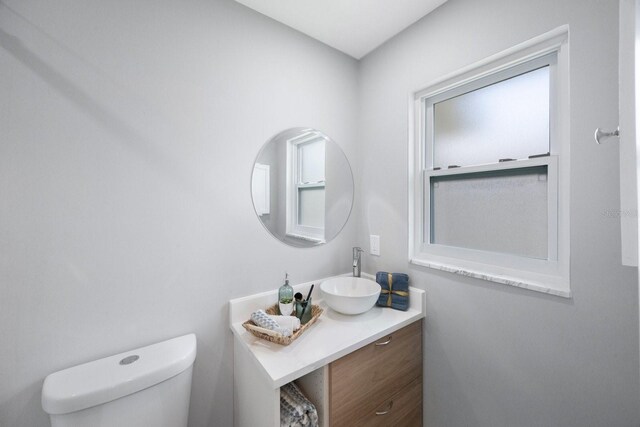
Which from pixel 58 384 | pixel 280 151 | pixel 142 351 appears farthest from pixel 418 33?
pixel 58 384

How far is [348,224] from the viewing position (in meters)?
1.77

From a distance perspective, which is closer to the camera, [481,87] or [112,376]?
[112,376]

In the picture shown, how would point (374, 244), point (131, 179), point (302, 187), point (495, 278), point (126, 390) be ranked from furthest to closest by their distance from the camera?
1. point (374, 244)
2. point (302, 187)
3. point (495, 278)
4. point (131, 179)
5. point (126, 390)

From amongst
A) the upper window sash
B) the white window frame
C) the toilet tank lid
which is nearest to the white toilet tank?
the toilet tank lid

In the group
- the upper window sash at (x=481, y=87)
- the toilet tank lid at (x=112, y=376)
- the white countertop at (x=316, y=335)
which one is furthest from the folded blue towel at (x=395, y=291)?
the toilet tank lid at (x=112, y=376)

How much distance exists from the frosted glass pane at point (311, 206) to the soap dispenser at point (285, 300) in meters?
0.41

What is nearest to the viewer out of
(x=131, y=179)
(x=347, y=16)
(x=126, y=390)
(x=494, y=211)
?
(x=126, y=390)

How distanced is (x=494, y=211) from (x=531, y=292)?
387mm

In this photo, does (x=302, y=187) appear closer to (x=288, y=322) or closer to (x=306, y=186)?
(x=306, y=186)

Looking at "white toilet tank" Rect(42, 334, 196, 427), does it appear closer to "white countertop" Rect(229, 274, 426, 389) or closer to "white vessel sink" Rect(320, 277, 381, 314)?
"white countertop" Rect(229, 274, 426, 389)

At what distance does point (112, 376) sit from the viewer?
892mm

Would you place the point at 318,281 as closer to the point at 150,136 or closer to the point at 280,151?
the point at 280,151

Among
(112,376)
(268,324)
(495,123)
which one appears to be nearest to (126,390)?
(112,376)

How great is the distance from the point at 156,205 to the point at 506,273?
1.58 m
